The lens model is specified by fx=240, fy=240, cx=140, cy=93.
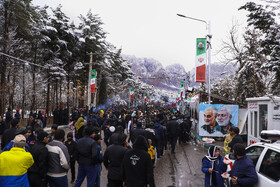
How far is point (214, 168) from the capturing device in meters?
5.08

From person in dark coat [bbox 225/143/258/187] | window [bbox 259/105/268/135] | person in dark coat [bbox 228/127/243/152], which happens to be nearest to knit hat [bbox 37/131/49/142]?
person in dark coat [bbox 225/143/258/187]

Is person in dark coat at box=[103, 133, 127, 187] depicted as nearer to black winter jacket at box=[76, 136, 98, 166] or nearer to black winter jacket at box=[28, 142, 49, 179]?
black winter jacket at box=[76, 136, 98, 166]

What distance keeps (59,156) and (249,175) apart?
3.56 m

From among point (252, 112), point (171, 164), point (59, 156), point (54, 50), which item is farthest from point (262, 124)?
point (54, 50)

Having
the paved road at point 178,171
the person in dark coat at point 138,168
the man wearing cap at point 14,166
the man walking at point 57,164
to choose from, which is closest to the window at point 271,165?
the person in dark coat at point 138,168

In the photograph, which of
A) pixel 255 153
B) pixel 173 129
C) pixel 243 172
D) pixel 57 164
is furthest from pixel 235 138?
pixel 173 129

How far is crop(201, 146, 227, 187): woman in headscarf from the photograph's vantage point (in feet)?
16.5

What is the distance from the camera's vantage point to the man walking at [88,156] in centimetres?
535

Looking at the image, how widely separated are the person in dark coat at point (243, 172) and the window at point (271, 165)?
0.67ft

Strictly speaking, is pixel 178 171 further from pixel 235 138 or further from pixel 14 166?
pixel 14 166

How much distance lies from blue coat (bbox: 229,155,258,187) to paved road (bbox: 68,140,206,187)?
121 inches

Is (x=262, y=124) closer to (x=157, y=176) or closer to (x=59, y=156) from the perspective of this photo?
(x=157, y=176)

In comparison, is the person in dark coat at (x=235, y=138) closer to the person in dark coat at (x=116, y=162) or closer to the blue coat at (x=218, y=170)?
the blue coat at (x=218, y=170)

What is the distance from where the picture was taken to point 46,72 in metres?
34.0
